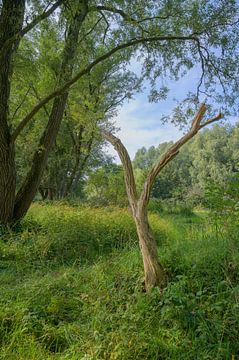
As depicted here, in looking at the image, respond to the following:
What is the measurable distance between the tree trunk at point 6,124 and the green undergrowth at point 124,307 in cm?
163

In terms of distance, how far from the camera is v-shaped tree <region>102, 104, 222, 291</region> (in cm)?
306

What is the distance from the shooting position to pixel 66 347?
7.48ft

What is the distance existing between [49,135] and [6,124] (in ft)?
3.32

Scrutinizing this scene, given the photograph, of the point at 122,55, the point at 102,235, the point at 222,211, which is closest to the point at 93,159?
the point at 122,55

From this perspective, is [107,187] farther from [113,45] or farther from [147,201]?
[147,201]

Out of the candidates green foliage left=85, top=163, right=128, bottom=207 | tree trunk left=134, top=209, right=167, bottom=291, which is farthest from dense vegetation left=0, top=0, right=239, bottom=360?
green foliage left=85, top=163, right=128, bottom=207

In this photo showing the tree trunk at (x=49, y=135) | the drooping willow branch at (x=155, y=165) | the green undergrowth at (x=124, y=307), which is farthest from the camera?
the tree trunk at (x=49, y=135)

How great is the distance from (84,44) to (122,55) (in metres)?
0.93

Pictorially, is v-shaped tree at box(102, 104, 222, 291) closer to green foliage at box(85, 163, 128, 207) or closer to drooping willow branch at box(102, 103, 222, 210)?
drooping willow branch at box(102, 103, 222, 210)

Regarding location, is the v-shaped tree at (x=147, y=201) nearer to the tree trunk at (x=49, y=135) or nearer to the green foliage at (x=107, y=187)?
the tree trunk at (x=49, y=135)

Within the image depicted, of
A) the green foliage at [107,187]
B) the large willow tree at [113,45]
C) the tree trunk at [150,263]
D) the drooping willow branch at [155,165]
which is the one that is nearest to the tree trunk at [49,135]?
the large willow tree at [113,45]

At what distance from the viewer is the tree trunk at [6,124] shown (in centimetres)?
522

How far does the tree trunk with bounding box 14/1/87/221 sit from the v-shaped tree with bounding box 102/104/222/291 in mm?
2771

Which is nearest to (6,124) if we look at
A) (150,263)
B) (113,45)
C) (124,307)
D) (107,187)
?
(113,45)
